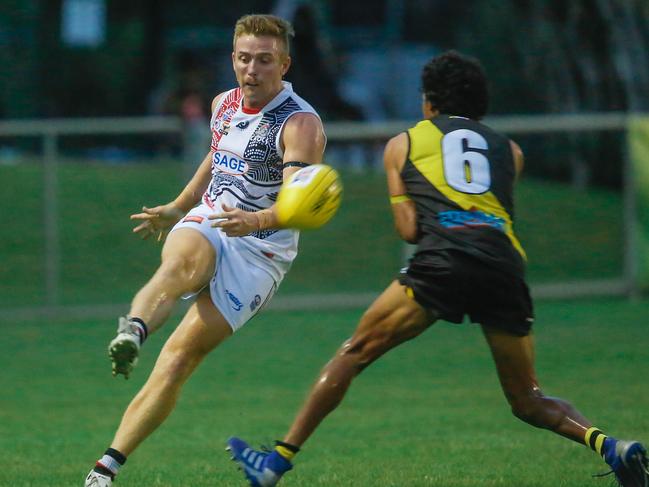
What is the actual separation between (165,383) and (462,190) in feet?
5.91

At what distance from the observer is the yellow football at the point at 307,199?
664 cm

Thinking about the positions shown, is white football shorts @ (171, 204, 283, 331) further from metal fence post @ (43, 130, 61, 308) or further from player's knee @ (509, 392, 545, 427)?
metal fence post @ (43, 130, 61, 308)

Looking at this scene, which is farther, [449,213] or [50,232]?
[50,232]

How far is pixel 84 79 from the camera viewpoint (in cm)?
3278

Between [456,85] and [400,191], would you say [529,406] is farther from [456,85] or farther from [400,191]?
[456,85]

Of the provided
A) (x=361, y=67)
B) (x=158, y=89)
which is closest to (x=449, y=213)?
(x=158, y=89)

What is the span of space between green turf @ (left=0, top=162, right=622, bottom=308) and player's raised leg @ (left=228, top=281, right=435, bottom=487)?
929cm

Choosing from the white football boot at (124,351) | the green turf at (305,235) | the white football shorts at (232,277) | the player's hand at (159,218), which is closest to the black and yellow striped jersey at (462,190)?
the white football shorts at (232,277)

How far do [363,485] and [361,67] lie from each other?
69.6ft

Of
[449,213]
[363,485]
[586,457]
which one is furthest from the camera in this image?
[586,457]

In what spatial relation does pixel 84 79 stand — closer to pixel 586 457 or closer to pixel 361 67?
pixel 361 67

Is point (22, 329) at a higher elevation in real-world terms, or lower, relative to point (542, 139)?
lower

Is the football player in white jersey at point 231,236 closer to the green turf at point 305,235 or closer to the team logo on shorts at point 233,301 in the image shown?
the team logo on shorts at point 233,301

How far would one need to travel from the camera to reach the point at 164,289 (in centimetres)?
682
